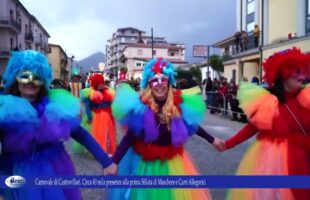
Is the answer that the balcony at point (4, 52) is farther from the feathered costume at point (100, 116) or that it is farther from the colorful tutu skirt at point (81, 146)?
the feathered costume at point (100, 116)

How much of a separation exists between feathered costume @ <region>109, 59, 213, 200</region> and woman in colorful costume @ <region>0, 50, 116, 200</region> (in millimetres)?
473

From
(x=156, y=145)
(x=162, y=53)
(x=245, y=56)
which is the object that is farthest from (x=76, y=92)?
(x=162, y=53)

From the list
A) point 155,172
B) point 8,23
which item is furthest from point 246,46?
point 8,23

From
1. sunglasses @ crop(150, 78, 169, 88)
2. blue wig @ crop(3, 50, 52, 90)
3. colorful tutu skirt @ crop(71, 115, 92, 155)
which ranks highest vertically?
blue wig @ crop(3, 50, 52, 90)

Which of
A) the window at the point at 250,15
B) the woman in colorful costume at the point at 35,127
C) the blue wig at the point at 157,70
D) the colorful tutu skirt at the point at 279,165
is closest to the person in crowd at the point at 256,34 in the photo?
the window at the point at 250,15

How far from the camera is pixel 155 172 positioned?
149 inches

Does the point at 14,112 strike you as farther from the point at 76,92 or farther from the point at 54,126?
the point at 76,92

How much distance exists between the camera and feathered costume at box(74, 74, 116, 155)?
8.97 metres

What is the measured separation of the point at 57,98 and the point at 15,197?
0.88 meters

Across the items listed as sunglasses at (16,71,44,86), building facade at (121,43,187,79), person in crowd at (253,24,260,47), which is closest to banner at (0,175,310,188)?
sunglasses at (16,71,44,86)

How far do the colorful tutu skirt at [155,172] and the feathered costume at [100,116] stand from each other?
4965 millimetres

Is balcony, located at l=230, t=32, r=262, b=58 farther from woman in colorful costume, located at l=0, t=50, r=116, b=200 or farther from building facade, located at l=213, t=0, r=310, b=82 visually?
woman in colorful costume, located at l=0, t=50, r=116, b=200

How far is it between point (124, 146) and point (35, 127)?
1.02m

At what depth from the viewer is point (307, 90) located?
12.7 ft
